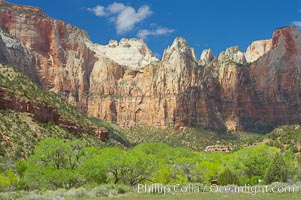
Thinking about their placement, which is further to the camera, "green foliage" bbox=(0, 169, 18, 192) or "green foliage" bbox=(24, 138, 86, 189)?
"green foliage" bbox=(0, 169, 18, 192)

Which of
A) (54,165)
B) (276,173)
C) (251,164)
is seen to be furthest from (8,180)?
(251,164)

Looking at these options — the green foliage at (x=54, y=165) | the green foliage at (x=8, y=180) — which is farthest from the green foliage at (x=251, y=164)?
the green foliage at (x=8, y=180)

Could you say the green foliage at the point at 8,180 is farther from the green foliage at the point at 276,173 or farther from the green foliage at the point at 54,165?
the green foliage at the point at 276,173

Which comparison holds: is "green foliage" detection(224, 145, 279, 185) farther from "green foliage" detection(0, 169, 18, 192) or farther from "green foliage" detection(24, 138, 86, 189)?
"green foliage" detection(0, 169, 18, 192)

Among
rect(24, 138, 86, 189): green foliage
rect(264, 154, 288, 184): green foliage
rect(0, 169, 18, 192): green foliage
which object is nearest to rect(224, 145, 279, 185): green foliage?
rect(264, 154, 288, 184): green foliage

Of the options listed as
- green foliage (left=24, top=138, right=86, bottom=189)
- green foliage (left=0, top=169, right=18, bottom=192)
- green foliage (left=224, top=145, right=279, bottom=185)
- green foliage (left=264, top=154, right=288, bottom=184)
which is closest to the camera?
green foliage (left=24, top=138, right=86, bottom=189)

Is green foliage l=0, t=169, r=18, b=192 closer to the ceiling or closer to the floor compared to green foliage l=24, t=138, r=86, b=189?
closer to the floor

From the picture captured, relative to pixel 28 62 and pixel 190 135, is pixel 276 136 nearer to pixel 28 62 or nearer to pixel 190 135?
pixel 190 135

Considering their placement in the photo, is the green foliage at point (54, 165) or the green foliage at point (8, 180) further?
the green foliage at point (8, 180)

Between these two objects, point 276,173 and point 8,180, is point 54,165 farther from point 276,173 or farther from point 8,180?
point 276,173

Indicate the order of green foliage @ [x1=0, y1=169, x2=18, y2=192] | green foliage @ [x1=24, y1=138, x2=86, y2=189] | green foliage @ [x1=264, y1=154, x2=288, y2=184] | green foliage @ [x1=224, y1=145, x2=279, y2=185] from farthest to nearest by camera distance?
green foliage @ [x1=224, y1=145, x2=279, y2=185] → green foliage @ [x1=264, y1=154, x2=288, y2=184] → green foliage @ [x1=0, y1=169, x2=18, y2=192] → green foliage @ [x1=24, y1=138, x2=86, y2=189]

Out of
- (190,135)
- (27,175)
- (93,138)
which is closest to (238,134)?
(190,135)

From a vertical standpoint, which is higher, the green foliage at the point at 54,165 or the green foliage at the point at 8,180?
the green foliage at the point at 54,165

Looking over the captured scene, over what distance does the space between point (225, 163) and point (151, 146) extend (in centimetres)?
1386
